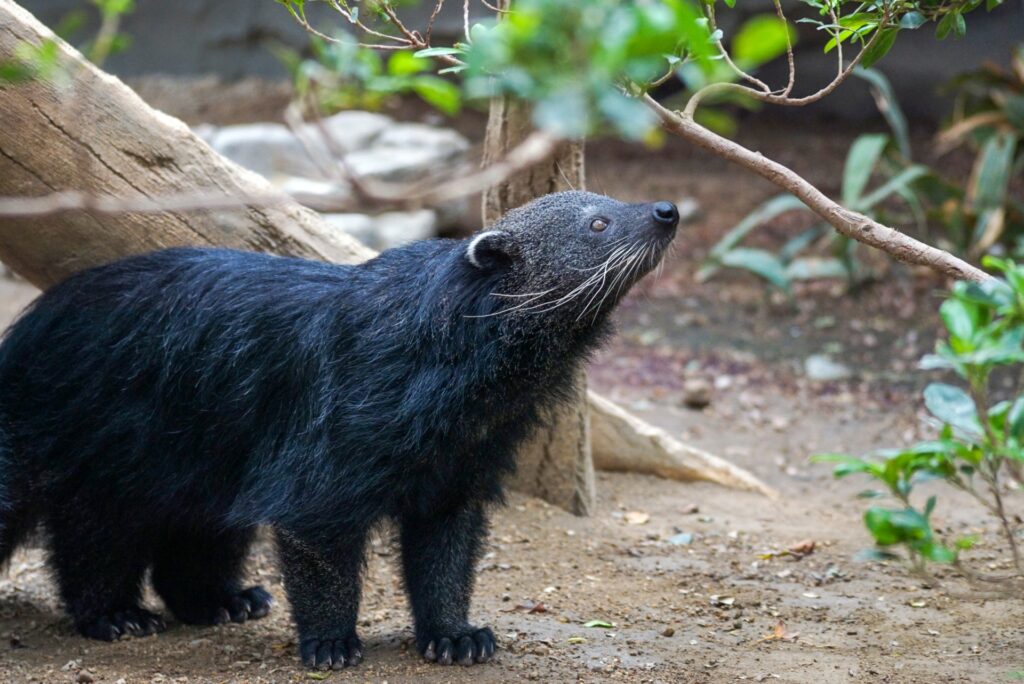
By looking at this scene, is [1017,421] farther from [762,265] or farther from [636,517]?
[762,265]

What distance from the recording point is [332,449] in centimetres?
333

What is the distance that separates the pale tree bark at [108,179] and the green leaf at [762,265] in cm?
332

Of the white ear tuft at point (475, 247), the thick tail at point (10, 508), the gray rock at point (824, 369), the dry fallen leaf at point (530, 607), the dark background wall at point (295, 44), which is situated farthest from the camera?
the dark background wall at point (295, 44)

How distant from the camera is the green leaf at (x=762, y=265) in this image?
751 centimetres

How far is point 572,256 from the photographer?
336 cm

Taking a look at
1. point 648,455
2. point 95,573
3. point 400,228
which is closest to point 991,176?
point 648,455

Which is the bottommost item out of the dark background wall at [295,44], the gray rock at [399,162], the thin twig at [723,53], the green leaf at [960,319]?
the green leaf at [960,319]

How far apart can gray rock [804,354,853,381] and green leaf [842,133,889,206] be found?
3.42 ft

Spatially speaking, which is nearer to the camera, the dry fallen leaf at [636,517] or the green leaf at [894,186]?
the dry fallen leaf at [636,517]

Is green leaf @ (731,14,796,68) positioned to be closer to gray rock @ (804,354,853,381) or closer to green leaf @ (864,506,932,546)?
green leaf @ (864,506,932,546)

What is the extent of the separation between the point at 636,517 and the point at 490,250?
2.05 metres

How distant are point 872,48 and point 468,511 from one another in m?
1.88

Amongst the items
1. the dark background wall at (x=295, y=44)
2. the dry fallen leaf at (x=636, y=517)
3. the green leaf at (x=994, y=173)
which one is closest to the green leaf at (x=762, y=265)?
the green leaf at (x=994, y=173)

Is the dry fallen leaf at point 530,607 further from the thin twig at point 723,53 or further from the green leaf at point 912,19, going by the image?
the green leaf at point 912,19
